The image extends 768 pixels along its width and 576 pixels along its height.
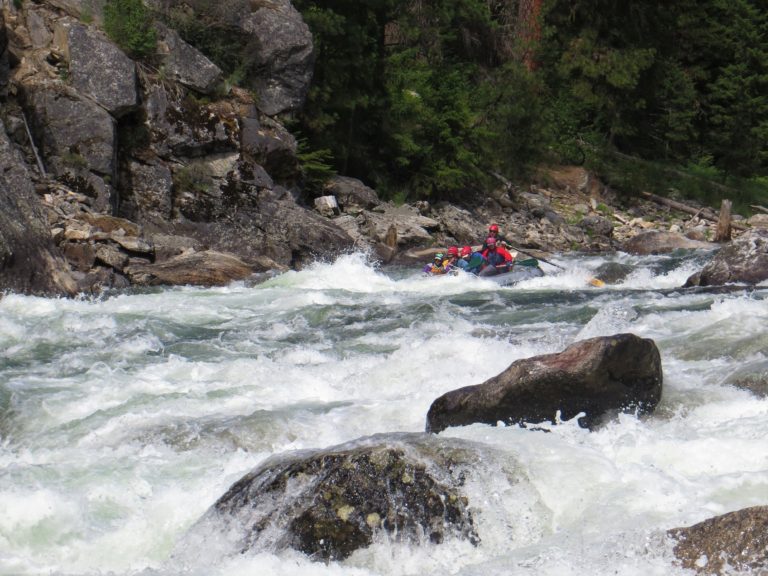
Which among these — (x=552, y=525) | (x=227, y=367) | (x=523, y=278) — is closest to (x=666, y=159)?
(x=523, y=278)

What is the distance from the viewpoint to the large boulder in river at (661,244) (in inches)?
728

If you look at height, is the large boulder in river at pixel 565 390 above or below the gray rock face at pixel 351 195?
above

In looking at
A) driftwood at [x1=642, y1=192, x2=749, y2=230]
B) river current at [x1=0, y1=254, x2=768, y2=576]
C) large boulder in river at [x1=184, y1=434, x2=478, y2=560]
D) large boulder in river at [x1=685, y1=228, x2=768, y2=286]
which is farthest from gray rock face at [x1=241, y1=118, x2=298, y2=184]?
large boulder in river at [x1=184, y1=434, x2=478, y2=560]

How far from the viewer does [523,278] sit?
14539 mm

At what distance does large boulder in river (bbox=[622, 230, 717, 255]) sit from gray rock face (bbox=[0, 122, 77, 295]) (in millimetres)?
10678

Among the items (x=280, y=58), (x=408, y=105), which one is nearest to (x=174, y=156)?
(x=280, y=58)

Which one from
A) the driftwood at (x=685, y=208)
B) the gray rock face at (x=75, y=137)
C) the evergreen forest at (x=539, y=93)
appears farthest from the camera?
the driftwood at (x=685, y=208)

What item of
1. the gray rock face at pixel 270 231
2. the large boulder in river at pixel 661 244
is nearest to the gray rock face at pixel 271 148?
the gray rock face at pixel 270 231

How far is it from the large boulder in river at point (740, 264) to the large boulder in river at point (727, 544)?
954 cm

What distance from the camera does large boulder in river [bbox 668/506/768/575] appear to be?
4.04 m

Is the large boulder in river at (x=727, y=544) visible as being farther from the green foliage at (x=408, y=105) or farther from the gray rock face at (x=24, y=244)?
the green foliage at (x=408, y=105)

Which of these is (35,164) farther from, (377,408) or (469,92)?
(469,92)

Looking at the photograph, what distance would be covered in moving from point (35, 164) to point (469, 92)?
13.1 metres

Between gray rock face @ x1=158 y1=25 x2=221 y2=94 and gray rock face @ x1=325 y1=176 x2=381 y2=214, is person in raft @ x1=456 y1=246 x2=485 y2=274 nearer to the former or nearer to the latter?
gray rock face @ x1=325 y1=176 x2=381 y2=214
